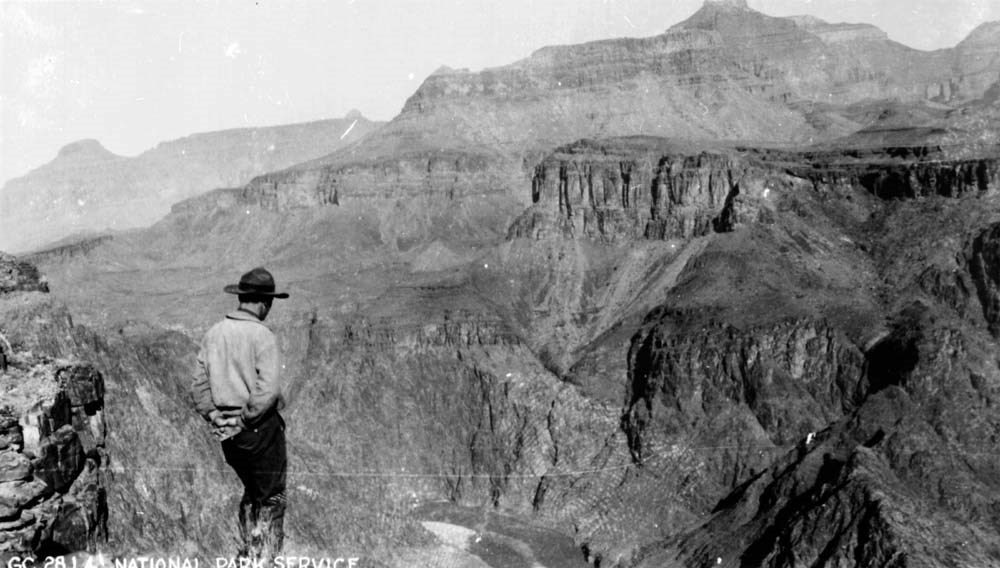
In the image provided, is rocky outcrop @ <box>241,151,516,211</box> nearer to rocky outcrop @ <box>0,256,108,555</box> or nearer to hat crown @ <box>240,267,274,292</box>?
rocky outcrop @ <box>0,256,108,555</box>

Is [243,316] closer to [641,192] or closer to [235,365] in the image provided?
[235,365]

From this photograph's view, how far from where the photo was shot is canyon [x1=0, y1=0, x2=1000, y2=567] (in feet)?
221

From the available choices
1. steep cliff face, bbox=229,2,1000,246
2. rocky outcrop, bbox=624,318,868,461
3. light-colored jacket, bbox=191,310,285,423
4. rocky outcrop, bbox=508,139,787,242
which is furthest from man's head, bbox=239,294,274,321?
steep cliff face, bbox=229,2,1000,246

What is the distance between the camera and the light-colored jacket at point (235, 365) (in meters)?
14.2

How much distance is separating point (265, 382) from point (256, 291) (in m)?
1.05

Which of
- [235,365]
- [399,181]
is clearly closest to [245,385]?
[235,365]

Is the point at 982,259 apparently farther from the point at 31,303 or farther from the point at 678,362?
the point at 31,303

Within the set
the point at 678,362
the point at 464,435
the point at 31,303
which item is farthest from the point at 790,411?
the point at 31,303

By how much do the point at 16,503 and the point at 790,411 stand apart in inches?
3278

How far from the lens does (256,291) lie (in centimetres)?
1455

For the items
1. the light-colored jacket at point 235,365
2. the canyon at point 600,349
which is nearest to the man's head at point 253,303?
the light-colored jacket at point 235,365

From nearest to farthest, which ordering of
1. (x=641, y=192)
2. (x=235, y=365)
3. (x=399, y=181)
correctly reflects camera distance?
(x=235, y=365) < (x=641, y=192) < (x=399, y=181)

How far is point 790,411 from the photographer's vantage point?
9712 cm

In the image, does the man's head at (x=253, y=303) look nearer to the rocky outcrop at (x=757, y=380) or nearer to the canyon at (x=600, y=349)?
the canyon at (x=600, y=349)
